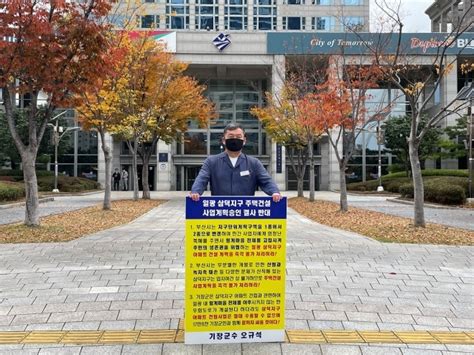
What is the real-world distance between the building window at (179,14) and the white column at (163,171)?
12.5 meters

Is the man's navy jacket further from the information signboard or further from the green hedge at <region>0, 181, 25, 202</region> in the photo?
the green hedge at <region>0, 181, 25, 202</region>

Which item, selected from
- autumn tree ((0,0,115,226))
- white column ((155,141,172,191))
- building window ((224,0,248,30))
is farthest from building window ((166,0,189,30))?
autumn tree ((0,0,115,226))

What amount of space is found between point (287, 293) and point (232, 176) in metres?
1.82

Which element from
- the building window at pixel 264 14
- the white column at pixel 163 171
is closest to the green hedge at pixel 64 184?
the white column at pixel 163 171

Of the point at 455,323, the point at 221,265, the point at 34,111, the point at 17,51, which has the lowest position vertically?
the point at 455,323

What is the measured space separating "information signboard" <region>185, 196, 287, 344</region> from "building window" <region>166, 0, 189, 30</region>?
44210 mm

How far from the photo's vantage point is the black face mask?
4180 mm

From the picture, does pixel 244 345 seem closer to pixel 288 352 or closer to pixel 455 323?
pixel 288 352

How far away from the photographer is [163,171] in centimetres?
4109

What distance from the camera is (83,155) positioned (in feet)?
140

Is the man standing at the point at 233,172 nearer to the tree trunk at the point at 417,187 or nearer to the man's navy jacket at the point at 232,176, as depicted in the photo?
the man's navy jacket at the point at 232,176

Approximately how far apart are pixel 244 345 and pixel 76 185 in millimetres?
33785

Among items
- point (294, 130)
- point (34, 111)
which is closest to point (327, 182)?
point (294, 130)

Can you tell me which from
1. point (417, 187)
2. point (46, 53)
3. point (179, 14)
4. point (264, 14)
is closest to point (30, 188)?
point (46, 53)
